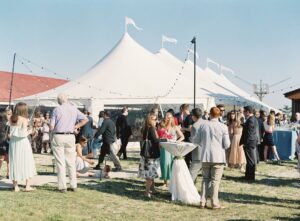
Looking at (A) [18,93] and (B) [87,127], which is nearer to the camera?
(B) [87,127]

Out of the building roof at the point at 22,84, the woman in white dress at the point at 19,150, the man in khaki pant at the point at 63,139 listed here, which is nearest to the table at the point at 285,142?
the man in khaki pant at the point at 63,139

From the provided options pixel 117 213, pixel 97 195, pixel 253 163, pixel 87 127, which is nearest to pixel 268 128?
pixel 253 163

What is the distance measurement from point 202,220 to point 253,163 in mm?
4183

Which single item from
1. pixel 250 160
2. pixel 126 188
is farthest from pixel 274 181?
pixel 126 188

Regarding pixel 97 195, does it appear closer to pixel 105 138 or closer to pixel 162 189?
pixel 162 189

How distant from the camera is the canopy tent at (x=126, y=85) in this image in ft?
59.9

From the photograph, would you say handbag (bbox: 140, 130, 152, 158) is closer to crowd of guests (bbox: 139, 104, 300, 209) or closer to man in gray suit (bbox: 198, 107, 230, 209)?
crowd of guests (bbox: 139, 104, 300, 209)

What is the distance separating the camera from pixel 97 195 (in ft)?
26.1

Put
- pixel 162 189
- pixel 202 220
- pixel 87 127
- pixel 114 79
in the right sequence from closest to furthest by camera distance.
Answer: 1. pixel 202 220
2. pixel 162 189
3. pixel 87 127
4. pixel 114 79

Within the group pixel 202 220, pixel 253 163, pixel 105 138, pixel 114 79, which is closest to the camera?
pixel 202 220

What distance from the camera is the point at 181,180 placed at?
7477mm

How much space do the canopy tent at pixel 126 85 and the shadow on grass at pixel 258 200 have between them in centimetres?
1012

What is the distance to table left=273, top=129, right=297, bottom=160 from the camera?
1530 centimetres

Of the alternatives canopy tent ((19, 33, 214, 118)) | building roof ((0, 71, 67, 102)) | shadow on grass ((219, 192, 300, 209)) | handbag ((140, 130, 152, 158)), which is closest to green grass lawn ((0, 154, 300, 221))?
shadow on grass ((219, 192, 300, 209))
